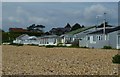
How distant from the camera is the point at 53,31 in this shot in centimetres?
10831

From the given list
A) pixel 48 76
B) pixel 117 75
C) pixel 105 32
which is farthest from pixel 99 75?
pixel 105 32

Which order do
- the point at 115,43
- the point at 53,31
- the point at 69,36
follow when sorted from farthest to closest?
the point at 53,31
the point at 69,36
the point at 115,43

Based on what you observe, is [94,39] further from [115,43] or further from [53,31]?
[53,31]

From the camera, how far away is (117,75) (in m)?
10.9

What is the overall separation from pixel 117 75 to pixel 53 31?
97.5 metres

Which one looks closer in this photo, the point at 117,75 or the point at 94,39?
the point at 117,75

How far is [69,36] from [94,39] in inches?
913

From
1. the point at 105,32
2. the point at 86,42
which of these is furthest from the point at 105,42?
the point at 86,42

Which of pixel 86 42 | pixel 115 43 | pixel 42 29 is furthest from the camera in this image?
pixel 42 29

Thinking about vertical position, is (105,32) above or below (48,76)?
above

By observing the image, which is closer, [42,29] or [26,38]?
[26,38]

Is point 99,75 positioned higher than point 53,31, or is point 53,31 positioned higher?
point 53,31

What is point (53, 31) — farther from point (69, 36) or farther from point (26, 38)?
point (69, 36)

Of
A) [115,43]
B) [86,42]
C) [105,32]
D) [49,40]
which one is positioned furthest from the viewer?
[49,40]
